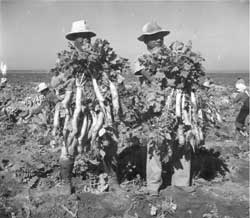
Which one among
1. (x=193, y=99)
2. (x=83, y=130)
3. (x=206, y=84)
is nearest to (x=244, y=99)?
(x=206, y=84)

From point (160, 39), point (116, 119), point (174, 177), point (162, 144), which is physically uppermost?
point (160, 39)

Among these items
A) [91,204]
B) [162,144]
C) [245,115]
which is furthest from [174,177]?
[245,115]

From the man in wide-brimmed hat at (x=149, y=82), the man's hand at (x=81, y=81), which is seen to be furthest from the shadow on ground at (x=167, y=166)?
the man's hand at (x=81, y=81)

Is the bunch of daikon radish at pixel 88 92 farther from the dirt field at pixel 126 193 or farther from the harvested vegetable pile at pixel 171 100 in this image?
the dirt field at pixel 126 193

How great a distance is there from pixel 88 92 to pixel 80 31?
94 centimetres

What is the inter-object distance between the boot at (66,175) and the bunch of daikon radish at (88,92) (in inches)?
10.4

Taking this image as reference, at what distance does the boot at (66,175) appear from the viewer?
4.87 m

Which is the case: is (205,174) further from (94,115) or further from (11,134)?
(11,134)

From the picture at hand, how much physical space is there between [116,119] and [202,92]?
1318 mm

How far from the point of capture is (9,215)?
4555mm

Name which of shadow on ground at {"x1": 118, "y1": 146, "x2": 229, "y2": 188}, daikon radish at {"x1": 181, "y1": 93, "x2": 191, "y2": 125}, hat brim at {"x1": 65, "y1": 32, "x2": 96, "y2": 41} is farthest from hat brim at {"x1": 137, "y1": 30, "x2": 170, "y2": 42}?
shadow on ground at {"x1": 118, "y1": 146, "x2": 229, "y2": 188}

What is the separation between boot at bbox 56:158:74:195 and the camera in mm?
4871

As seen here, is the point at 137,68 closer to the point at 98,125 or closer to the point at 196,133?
the point at 98,125

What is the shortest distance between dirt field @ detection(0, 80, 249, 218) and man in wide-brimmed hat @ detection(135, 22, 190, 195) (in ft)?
0.70
